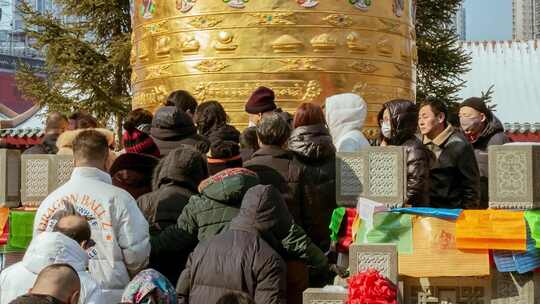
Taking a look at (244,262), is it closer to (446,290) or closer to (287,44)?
(446,290)

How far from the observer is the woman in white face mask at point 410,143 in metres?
6.54

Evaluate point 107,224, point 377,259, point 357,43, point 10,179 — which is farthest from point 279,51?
point 107,224

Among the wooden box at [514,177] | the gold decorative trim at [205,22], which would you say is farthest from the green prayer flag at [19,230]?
the gold decorative trim at [205,22]

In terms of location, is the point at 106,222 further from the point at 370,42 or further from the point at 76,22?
the point at 76,22

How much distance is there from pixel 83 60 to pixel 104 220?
50.6 ft

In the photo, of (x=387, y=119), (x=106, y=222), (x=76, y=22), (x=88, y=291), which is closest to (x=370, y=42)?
(x=387, y=119)

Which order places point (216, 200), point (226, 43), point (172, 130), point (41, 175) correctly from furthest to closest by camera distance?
point (226, 43) < point (41, 175) < point (172, 130) < point (216, 200)

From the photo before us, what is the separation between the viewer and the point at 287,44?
1199 centimetres

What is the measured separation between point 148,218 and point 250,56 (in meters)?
5.83

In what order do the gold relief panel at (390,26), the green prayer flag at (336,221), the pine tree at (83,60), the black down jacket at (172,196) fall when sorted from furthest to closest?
the pine tree at (83,60)
the gold relief panel at (390,26)
the green prayer flag at (336,221)
the black down jacket at (172,196)

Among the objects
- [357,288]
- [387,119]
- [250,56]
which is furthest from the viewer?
[250,56]

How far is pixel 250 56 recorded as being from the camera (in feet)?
39.5

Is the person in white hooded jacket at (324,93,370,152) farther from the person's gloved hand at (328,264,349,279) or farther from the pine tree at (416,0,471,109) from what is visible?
the pine tree at (416,0,471,109)

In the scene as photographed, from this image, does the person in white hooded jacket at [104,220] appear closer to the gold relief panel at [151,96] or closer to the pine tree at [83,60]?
the gold relief panel at [151,96]
